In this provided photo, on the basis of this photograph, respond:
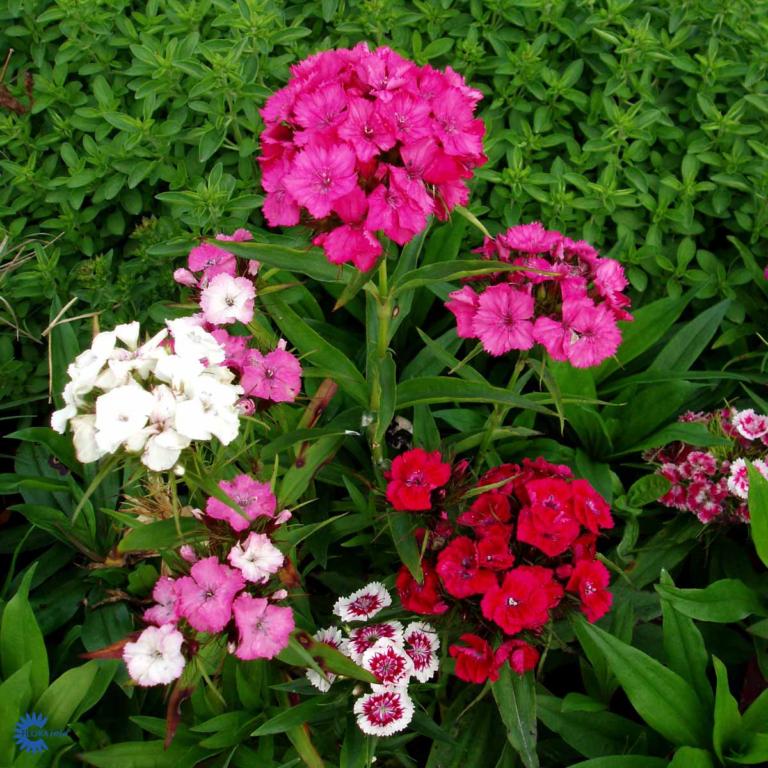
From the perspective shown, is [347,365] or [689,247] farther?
[689,247]

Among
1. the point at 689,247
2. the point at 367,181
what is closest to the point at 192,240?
the point at 367,181

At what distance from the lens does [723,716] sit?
5.24 ft

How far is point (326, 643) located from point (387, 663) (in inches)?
7.0

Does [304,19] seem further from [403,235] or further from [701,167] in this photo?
[403,235]

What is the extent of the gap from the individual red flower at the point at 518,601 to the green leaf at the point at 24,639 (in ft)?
3.27

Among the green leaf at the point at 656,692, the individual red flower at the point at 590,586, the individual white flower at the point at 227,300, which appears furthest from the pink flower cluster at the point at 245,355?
the green leaf at the point at 656,692

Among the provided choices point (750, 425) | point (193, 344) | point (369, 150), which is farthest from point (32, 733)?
point (750, 425)

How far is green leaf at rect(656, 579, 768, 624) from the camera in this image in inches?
68.4

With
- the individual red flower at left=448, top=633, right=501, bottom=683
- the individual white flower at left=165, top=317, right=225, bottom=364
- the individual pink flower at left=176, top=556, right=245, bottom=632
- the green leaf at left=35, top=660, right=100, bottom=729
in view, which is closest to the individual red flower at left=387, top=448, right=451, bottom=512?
the individual red flower at left=448, top=633, right=501, bottom=683

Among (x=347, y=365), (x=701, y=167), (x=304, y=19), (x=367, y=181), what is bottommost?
(x=347, y=365)

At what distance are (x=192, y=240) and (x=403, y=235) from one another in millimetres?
1034

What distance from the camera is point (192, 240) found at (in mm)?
2219

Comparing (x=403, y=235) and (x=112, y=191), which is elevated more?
(x=403, y=235)

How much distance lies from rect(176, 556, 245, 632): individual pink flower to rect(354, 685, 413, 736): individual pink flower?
367 millimetres
